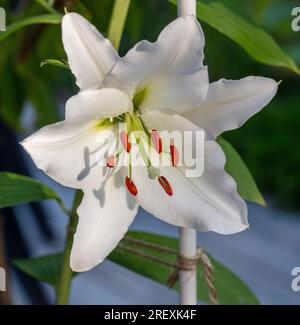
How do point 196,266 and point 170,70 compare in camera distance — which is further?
point 196,266

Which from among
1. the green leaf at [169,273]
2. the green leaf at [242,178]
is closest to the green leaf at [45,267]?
the green leaf at [169,273]

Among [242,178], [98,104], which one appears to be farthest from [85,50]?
[242,178]

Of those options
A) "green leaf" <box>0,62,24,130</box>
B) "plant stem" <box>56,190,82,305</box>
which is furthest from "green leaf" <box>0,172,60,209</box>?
"green leaf" <box>0,62,24,130</box>

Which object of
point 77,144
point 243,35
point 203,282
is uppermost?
point 243,35

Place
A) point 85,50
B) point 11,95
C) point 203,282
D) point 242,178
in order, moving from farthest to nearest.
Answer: point 11,95 < point 203,282 < point 242,178 < point 85,50

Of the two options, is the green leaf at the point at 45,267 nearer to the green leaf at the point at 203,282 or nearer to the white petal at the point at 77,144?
the green leaf at the point at 203,282

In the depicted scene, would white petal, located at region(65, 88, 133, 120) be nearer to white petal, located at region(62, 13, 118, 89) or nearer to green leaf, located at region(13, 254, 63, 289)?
white petal, located at region(62, 13, 118, 89)

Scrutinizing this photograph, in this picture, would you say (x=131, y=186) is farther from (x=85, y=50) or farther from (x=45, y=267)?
(x=45, y=267)
